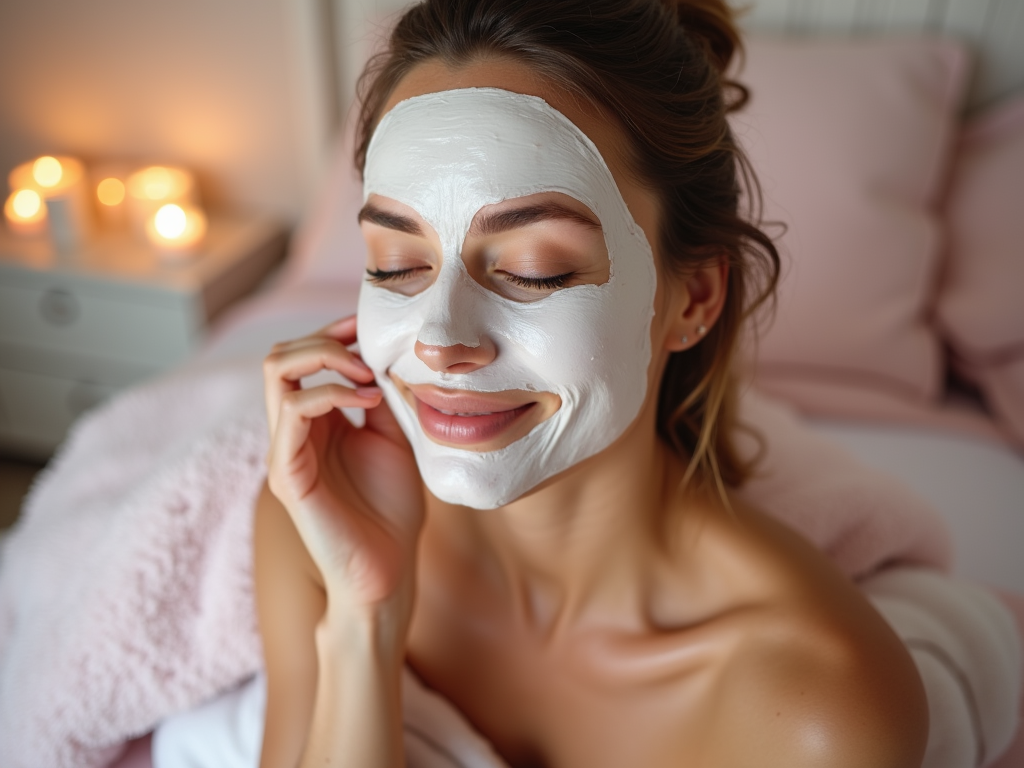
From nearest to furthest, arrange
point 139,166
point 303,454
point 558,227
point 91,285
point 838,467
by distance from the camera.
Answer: point 558,227 < point 303,454 < point 838,467 < point 91,285 < point 139,166

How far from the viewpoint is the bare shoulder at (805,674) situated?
2.49 ft

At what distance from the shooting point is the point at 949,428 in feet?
5.10

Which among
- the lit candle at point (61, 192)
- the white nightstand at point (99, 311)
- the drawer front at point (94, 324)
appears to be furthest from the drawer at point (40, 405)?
the lit candle at point (61, 192)

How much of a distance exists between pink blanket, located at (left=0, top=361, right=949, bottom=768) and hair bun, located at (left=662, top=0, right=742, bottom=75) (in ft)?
1.77

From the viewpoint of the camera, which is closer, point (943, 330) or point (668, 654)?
point (668, 654)

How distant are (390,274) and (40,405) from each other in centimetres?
183

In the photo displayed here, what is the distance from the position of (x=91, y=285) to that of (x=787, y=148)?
1547 mm

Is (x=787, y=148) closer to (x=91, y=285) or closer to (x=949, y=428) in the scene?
(x=949, y=428)

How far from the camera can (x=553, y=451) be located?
2.60 ft

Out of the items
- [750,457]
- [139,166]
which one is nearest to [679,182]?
[750,457]

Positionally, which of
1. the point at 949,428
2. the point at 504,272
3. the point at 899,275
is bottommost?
the point at 949,428

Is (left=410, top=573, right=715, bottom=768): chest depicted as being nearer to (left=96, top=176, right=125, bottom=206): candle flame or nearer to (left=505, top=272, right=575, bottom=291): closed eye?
(left=505, top=272, right=575, bottom=291): closed eye

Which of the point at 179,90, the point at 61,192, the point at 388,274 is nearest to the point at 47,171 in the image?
the point at 61,192

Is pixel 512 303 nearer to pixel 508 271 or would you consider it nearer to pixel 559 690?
pixel 508 271
